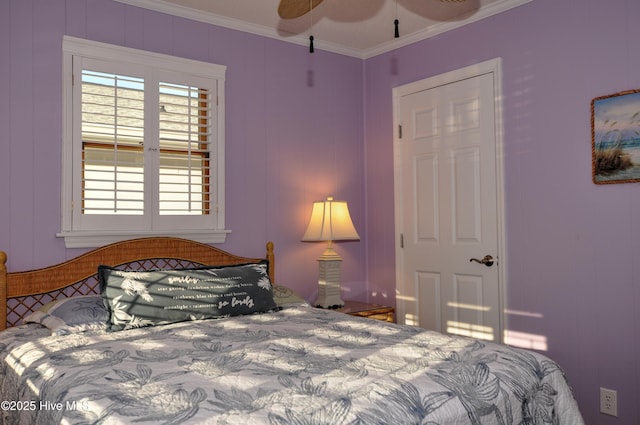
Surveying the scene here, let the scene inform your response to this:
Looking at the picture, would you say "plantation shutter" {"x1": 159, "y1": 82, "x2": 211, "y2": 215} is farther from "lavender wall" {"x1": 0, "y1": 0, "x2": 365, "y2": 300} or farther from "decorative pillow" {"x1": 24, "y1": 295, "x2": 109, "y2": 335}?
"decorative pillow" {"x1": 24, "y1": 295, "x2": 109, "y2": 335}

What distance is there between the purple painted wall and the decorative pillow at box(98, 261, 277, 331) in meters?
0.63

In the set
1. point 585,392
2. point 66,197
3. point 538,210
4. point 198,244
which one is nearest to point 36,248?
point 66,197

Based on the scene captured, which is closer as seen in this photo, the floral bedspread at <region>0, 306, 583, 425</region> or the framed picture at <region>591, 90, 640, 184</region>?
the floral bedspread at <region>0, 306, 583, 425</region>

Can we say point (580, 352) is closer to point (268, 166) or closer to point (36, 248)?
point (268, 166)

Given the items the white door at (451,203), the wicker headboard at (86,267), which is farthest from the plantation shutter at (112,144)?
the white door at (451,203)

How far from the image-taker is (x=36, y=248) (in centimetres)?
294

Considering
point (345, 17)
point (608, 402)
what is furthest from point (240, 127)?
point (608, 402)

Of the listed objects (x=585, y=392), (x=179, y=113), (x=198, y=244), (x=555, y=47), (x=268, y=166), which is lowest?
(x=585, y=392)

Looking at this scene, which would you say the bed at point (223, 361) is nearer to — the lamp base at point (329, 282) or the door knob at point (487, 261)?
the lamp base at point (329, 282)

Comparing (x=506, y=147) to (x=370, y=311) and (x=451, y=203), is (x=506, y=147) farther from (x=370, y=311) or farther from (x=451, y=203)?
(x=370, y=311)

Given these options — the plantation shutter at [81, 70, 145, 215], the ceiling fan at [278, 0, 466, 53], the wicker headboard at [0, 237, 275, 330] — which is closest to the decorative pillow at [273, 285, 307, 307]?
the wicker headboard at [0, 237, 275, 330]

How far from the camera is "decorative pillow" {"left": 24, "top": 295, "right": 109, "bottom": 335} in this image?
250cm

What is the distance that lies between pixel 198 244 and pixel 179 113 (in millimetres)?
879

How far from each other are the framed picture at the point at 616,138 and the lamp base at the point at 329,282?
182cm
